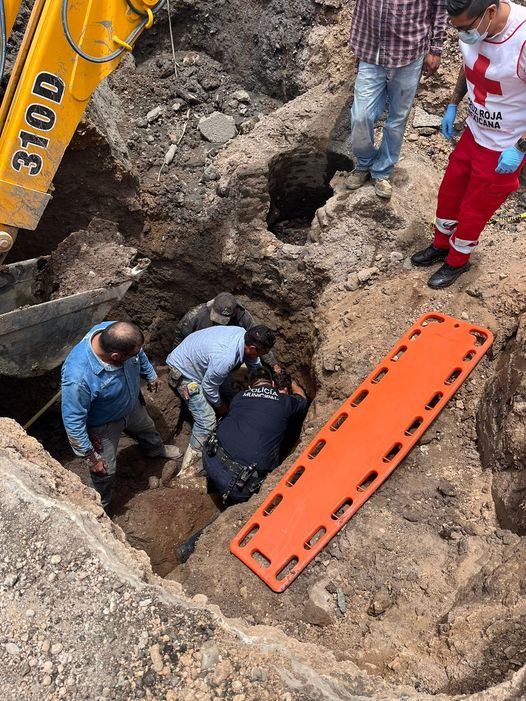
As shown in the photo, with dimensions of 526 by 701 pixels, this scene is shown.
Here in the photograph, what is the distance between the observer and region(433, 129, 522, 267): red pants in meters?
3.29

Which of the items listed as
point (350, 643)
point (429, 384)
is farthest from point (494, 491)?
point (350, 643)

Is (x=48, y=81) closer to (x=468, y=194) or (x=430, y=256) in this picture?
(x=468, y=194)

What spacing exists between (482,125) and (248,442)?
8.57 ft

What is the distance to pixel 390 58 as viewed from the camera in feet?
12.3

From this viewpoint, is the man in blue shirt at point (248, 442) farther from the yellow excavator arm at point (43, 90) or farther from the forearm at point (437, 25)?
the forearm at point (437, 25)

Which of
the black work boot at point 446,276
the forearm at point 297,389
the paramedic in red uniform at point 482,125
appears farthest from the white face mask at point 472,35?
the forearm at point 297,389

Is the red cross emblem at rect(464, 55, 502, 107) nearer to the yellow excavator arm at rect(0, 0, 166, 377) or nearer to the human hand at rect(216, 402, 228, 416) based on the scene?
the yellow excavator arm at rect(0, 0, 166, 377)

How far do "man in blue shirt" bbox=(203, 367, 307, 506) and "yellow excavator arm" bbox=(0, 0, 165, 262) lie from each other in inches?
77.3

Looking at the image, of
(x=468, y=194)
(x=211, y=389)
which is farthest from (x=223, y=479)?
(x=468, y=194)

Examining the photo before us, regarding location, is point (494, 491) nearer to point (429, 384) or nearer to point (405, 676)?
point (429, 384)

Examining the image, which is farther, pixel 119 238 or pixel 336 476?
pixel 119 238

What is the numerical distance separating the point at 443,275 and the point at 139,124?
335 cm

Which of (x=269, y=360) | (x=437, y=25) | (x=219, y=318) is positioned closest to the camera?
(x=437, y=25)

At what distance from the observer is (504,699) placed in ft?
5.52
